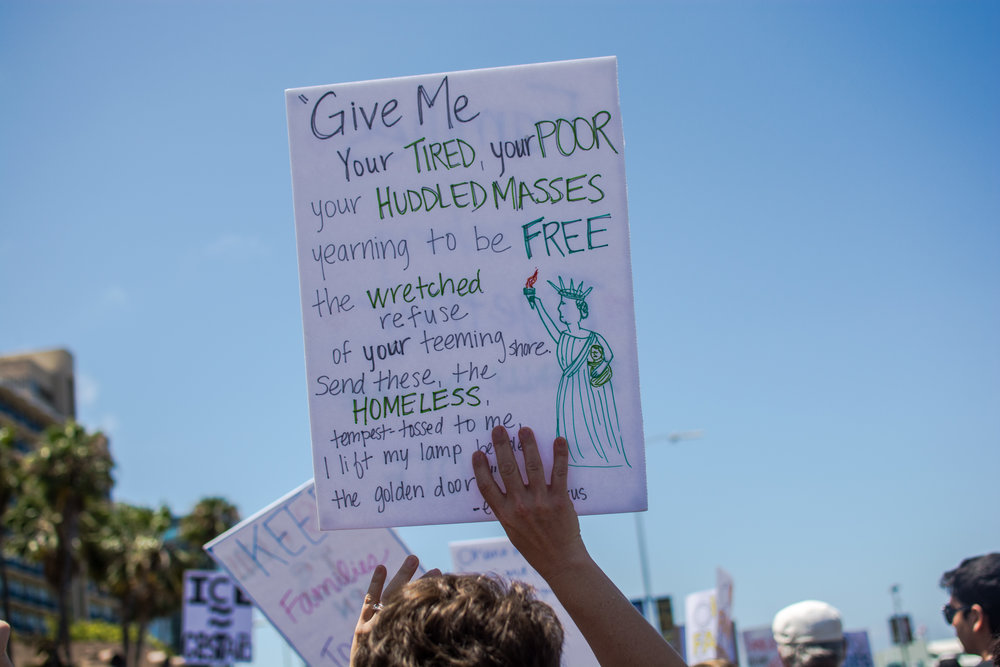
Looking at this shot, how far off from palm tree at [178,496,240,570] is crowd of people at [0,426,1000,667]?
4627 cm

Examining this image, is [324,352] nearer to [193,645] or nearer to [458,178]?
[458,178]

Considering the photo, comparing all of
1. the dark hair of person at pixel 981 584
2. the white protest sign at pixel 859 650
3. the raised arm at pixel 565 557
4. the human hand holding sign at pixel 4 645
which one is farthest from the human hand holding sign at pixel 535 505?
the white protest sign at pixel 859 650

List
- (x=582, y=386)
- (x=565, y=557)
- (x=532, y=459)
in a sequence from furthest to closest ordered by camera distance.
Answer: (x=582, y=386)
(x=532, y=459)
(x=565, y=557)

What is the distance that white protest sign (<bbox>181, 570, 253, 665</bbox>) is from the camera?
11492mm

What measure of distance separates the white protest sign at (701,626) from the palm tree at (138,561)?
38939mm

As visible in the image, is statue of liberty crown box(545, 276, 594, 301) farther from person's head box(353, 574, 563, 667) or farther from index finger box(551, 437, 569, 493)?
person's head box(353, 574, 563, 667)

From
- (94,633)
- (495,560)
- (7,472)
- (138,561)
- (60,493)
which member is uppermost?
(495,560)

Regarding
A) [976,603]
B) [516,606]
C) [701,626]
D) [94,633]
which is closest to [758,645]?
Answer: [701,626]

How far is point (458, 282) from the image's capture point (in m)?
2.84

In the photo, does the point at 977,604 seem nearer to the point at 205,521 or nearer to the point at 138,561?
the point at 138,561

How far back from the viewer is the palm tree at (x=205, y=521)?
46.6m

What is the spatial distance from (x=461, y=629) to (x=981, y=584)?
2.32 meters

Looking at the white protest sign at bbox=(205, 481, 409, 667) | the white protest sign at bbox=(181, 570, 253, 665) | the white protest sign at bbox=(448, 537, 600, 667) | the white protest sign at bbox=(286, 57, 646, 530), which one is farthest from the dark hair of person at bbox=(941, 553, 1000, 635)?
the white protest sign at bbox=(181, 570, 253, 665)

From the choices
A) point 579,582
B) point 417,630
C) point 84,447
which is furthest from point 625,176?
point 84,447
